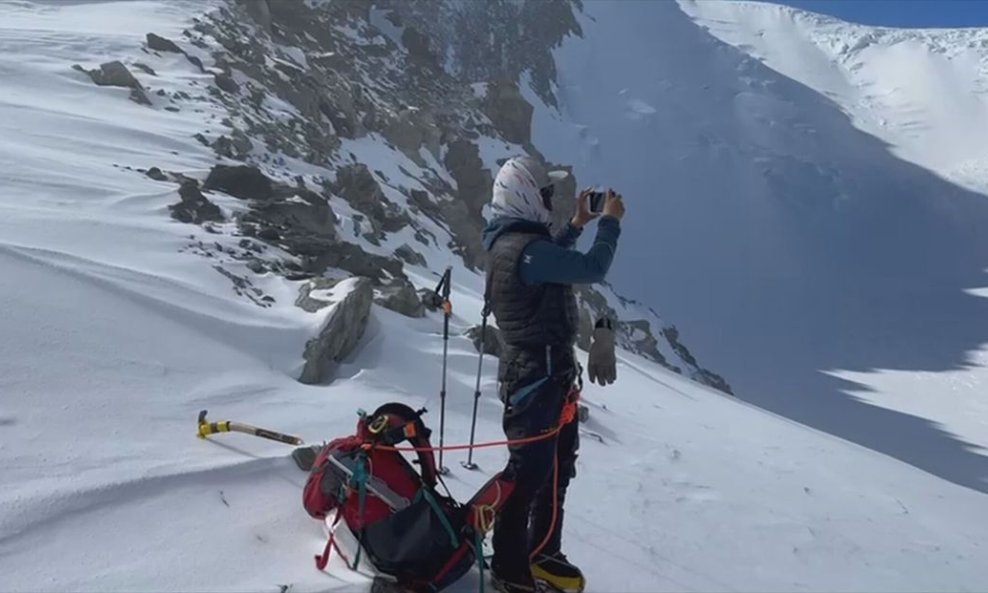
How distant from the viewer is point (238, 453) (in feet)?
15.4

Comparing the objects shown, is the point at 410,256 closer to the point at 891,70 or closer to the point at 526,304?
the point at 526,304

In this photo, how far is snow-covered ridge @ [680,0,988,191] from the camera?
192ft

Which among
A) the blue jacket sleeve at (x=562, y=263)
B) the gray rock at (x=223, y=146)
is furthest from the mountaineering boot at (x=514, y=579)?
the gray rock at (x=223, y=146)

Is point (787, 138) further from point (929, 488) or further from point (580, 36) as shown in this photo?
point (929, 488)

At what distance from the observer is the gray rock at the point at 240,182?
35.3 ft

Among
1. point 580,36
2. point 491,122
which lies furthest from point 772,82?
point 491,122

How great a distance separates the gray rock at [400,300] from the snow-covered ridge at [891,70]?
176 feet

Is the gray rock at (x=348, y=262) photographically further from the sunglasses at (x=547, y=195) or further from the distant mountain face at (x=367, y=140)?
the sunglasses at (x=547, y=195)

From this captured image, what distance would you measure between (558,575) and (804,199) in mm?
51727

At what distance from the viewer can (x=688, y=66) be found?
210 feet

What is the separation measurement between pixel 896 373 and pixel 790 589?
29354 mm

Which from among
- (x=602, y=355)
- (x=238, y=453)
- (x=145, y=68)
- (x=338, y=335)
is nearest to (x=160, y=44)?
(x=145, y=68)

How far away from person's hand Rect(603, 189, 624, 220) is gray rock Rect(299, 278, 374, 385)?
3319 mm

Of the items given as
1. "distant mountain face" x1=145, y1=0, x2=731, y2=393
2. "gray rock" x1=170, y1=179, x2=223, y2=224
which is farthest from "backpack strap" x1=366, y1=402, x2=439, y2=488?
"gray rock" x1=170, y1=179, x2=223, y2=224
